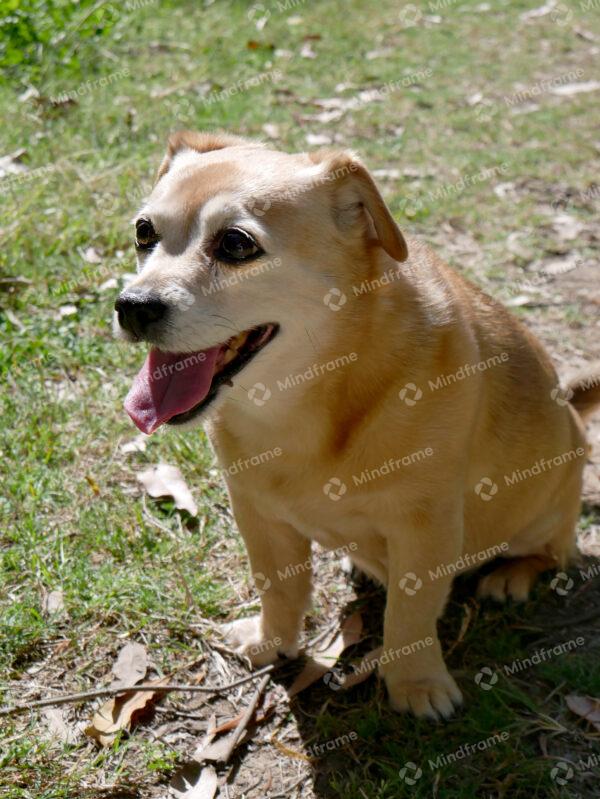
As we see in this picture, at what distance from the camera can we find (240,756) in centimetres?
301

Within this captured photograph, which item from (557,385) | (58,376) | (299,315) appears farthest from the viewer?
(58,376)

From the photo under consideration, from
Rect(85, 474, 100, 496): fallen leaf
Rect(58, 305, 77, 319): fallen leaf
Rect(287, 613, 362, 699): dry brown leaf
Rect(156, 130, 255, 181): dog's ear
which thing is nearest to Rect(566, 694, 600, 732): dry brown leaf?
Rect(287, 613, 362, 699): dry brown leaf

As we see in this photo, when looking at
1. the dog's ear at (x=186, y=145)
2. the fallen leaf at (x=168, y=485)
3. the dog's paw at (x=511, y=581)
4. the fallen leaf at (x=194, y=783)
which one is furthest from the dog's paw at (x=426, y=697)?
the dog's ear at (x=186, y=145)

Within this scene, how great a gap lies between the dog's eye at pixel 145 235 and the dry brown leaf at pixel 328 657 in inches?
62.0

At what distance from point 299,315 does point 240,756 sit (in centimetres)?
145

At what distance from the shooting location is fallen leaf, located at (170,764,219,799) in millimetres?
2846

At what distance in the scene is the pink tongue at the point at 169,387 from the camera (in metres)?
2.71

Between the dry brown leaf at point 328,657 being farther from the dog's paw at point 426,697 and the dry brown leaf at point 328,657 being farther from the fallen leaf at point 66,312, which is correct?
the fallen leaf at point 66,312

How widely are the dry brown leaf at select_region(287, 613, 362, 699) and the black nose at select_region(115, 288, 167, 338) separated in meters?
1.41

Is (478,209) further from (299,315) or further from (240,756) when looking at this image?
(240,756)

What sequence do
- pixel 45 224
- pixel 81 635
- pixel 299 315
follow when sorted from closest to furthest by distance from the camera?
1. pixel 299 315
2. pixel 81 635
3. pixel 45 224

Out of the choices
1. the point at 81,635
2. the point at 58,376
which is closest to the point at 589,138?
the point at 58,376

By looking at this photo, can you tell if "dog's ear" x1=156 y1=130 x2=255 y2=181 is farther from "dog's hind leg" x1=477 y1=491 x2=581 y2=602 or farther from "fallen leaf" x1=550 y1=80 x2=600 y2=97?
"fallen leaf" x1=550 y1=80 x2=600 y2=97

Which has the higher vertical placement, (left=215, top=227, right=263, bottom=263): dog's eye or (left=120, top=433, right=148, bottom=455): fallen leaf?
(left=215, top=227, right=263, bottom=263): dog's eye
